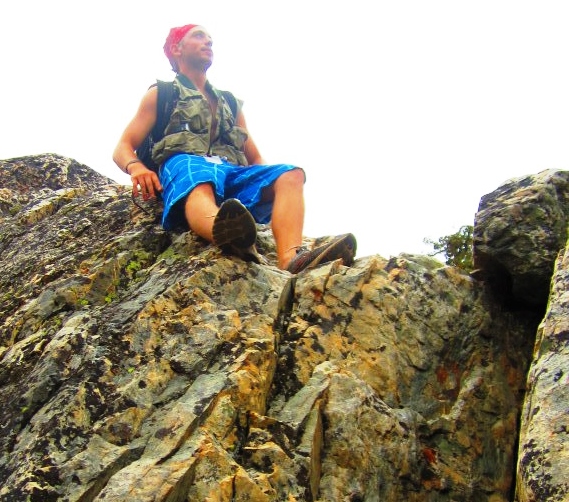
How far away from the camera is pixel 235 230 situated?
616cm

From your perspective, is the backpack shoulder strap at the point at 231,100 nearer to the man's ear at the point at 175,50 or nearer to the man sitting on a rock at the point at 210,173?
the man sitting on a rock at the point at 210,173

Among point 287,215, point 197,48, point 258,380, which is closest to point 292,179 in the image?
point 287,215

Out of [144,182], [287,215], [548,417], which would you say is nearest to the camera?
[548,417]

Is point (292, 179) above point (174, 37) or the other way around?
the other way around

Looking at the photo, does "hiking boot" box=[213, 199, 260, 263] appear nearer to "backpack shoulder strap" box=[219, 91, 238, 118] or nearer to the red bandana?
"backpack shoulder strap" box=[219, 91, 238, 118]

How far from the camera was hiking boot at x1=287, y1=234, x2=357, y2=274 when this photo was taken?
6.50 metres

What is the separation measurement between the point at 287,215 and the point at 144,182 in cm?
162

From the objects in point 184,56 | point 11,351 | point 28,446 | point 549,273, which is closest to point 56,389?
point 28,446

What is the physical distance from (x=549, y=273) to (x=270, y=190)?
2996mm

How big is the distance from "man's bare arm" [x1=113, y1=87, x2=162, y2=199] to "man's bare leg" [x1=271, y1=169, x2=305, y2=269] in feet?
4.36

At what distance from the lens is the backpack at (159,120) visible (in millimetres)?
8047

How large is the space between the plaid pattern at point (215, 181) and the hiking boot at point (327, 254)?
106 cm

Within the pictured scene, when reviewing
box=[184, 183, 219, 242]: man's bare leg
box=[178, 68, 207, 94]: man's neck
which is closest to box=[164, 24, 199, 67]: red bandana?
box=[178, 68, 207, 94]: man's neck

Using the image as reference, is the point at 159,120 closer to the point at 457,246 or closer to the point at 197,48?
the point at 197,48
